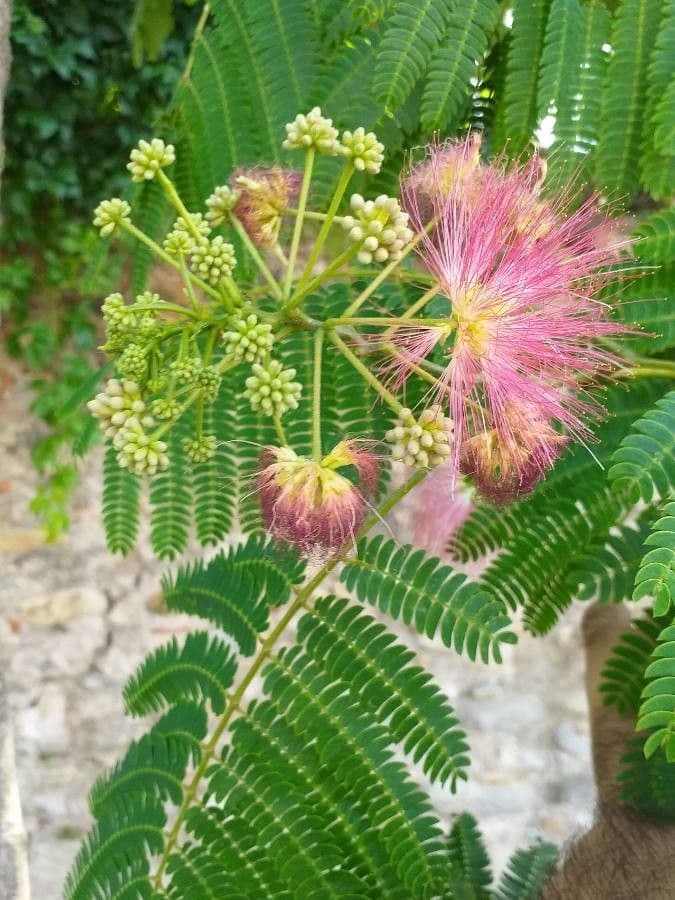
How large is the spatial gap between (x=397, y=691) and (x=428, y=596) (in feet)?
0.42

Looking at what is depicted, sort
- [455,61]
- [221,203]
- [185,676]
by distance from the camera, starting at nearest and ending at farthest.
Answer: [221,203] → [455,61] → [185,676]

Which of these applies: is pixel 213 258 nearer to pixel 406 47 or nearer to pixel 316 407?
pixel 316 407

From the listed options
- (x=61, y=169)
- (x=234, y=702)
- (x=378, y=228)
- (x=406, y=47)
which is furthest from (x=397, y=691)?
(x=61, y=169)

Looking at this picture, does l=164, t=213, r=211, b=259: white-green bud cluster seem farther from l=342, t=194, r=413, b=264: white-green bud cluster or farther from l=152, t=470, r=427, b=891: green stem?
l=152, t=470, r=427, b=891: green stem

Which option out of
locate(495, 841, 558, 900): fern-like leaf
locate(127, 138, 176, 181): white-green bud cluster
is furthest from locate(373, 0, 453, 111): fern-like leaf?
locate(495, 841, 558, 900): fern-like leaf

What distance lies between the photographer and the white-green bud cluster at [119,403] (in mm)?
836

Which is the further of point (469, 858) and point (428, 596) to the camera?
point (469, 858)

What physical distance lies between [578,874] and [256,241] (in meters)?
1.01

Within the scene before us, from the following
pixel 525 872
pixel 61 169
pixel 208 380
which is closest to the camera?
pixel 208 380

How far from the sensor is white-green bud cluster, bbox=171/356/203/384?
32.4 inches

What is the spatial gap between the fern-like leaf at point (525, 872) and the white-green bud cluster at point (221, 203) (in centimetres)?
130

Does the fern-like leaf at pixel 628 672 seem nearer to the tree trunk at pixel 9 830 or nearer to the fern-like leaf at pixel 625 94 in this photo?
the fern-like leaf at pixel 625 94

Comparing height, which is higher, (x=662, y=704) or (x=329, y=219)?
(x=329, y=219)

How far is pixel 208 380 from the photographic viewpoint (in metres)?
0.84
